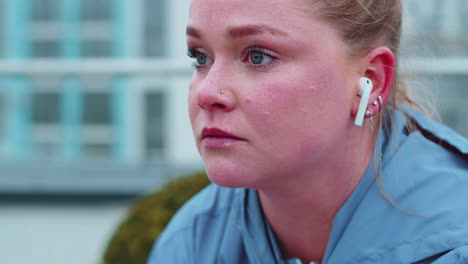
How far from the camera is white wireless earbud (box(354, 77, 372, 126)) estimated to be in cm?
154

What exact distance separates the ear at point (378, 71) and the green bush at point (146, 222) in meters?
1.12

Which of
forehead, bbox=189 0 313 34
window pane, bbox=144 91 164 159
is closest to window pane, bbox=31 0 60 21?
window pane, bbox=144 91 164 159

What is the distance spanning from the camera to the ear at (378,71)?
1.57 m

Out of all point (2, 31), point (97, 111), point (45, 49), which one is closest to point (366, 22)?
point (97, 111)

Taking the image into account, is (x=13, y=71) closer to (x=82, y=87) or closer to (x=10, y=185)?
Result: (x=82, y=87)

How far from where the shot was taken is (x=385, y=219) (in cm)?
155

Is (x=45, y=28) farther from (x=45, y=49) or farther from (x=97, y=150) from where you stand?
(x=97, y=150)

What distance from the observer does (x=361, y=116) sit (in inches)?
61.1

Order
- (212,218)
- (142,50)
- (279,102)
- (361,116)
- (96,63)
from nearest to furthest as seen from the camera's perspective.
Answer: (279,102) → (361,116) → (212,218) → (96,63) → (142,50)

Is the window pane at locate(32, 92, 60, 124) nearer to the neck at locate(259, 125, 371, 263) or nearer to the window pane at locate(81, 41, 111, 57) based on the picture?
the window pane at locate(81, 41, 111, 57)

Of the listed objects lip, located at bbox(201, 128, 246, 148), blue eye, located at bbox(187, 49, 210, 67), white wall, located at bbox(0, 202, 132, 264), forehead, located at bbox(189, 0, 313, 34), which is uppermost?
forehead, located at bbox(189, 0, 313, 34)

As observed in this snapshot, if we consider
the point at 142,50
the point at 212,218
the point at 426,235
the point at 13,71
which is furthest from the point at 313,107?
the point at 142,50

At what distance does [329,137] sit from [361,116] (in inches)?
4.1

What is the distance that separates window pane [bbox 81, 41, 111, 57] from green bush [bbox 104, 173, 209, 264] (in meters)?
2.49
